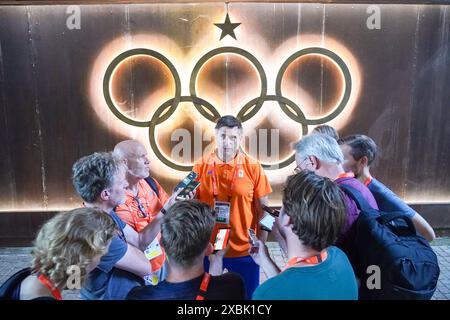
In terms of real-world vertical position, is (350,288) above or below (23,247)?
above

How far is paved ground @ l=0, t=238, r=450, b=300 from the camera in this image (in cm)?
381

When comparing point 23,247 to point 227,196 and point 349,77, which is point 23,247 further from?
point 349,77

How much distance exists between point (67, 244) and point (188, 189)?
1.28 meters

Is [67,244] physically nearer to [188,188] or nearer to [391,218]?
[188,188]

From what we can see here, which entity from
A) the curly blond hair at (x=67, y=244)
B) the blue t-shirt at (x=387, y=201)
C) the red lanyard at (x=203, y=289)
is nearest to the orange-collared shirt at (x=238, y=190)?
the blue t-shirt at (x=387, y=201)

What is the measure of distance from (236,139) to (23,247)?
3930 millimetres

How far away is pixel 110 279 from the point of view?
2010 millimetres

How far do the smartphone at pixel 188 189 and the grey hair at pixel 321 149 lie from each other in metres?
0.90

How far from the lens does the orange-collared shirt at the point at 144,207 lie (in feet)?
8.21

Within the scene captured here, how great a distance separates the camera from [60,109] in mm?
4746

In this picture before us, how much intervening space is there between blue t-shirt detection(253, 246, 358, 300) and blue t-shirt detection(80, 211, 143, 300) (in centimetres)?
87

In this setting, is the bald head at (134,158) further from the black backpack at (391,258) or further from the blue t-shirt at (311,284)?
the black backpack at (391,258)

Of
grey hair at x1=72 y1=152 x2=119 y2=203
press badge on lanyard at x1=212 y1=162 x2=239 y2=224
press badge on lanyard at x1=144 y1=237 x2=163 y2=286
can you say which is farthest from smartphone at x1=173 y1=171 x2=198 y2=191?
grey hair at x1=72 y1=152 x2=119 y2=203

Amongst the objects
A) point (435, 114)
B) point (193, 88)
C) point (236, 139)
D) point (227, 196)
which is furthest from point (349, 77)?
point (227, 196)
